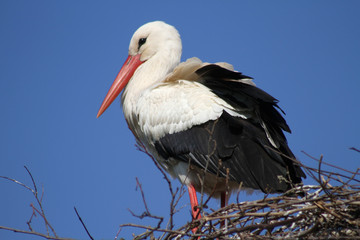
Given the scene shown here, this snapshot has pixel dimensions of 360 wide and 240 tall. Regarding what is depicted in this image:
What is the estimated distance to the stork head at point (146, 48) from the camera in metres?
6.48

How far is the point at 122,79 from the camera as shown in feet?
21.9

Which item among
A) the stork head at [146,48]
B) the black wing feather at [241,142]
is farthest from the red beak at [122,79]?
the black wing feather at [241,142]

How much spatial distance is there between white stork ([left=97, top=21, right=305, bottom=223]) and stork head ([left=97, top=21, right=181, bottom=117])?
21.9 inches

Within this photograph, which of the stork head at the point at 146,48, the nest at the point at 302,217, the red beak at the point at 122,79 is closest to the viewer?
the nest at the point at 302,217

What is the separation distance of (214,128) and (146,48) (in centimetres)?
156

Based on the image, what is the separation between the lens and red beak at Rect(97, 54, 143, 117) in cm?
658

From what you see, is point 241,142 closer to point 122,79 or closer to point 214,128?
point 214,128

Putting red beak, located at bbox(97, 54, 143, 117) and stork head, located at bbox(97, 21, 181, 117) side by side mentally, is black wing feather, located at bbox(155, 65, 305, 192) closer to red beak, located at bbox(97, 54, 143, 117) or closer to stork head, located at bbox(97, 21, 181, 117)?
stork head, located at bbox(97, 21, 181, 117)

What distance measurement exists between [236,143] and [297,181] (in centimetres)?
64

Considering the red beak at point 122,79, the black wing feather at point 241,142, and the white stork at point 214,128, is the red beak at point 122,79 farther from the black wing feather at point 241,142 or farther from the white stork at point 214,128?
the black wing feather at point 241,142

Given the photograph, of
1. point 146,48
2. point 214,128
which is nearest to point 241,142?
point 214,128

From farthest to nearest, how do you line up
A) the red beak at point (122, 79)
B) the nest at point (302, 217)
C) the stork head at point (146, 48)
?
the red beak at point (122, 79) → the stork head at point (146, 48) → the nest at point (302, 217)

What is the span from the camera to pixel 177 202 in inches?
166

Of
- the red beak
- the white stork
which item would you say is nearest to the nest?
the white stork
